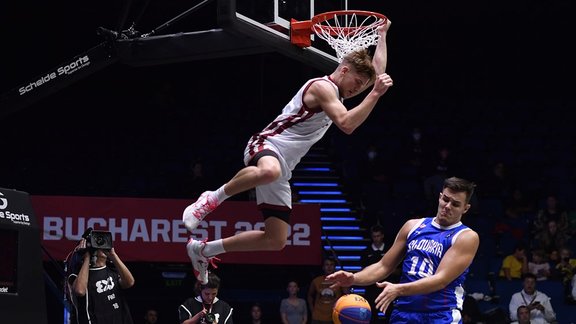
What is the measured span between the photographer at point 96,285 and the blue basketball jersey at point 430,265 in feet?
13.7

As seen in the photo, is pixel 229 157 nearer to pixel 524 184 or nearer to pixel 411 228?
pixel 524 184

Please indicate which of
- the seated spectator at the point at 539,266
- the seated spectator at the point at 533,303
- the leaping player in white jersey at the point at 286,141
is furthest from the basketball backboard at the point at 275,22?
the seated spectator at the point at 539,266

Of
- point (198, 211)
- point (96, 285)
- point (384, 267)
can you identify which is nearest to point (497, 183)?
point (96, 285)

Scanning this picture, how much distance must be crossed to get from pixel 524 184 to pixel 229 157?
590 centimetres

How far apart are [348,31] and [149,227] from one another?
705cm

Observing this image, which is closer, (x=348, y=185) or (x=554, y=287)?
(x=554, y=287)

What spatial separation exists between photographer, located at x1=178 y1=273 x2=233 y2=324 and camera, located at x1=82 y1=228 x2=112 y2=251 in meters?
1.55

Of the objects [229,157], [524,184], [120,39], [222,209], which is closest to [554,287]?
[524,184]

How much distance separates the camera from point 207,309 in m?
11.9

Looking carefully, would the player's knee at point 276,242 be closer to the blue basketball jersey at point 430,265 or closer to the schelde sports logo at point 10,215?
the blue basketball jersey at point 430,265

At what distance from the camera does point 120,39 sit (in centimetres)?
1224

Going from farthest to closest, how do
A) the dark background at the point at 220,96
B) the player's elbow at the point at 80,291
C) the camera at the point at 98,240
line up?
the dark background at the point at 220,96 < the camera at the point at 98,240 < the player's elbow at the point at 80,291

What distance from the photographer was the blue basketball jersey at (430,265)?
7449 millimetres

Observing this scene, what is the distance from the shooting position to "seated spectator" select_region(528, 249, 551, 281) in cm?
1586
